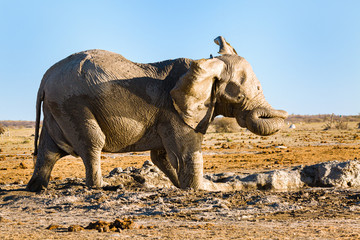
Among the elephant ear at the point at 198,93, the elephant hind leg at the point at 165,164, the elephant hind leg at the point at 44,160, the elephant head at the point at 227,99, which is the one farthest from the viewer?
the elephant hind leg at the point at 165,164

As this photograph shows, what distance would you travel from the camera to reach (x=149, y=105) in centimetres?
795

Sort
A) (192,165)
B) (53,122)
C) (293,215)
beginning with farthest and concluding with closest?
(53,122)
(192,165)
(293,215)

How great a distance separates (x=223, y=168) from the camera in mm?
15016

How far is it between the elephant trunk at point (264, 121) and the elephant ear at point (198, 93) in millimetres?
749

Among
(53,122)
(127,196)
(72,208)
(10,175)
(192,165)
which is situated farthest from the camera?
(10,175)

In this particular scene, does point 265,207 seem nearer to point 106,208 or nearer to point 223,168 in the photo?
point 106,208

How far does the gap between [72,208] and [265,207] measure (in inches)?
111

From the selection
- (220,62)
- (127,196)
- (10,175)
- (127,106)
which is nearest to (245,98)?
(220,62)

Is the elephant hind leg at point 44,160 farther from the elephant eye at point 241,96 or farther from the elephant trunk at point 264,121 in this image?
the elephant trunk at point 264,121

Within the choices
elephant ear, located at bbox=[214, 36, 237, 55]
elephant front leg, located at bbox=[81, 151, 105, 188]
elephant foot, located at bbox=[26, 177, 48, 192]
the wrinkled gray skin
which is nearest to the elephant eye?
the wrinkled gray skin

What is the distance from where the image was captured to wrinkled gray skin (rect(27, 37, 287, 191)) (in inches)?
310

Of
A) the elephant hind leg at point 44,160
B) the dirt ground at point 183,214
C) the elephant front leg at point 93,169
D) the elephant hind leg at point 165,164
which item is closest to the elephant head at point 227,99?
the elephant hind leg at point 165,164

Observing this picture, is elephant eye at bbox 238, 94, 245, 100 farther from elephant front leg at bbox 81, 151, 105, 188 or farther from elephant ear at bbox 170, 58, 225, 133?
elephant front leg at bbox 81, 151, 105, 188

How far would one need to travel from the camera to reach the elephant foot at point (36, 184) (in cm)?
876
